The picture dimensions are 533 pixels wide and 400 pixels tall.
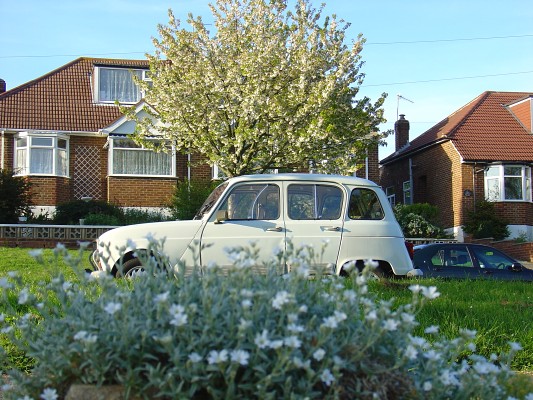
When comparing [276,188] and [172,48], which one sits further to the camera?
[172,48]

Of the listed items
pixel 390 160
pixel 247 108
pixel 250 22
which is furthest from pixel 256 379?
pixel 390 160

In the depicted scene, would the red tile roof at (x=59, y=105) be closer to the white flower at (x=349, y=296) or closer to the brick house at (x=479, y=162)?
the brick house at (x=479, y=162)

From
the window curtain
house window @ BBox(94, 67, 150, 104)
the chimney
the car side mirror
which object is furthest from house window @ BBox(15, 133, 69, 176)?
the car side mirror

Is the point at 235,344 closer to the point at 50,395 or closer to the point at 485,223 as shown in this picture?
the point at 50,395

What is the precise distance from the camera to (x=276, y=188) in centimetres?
959

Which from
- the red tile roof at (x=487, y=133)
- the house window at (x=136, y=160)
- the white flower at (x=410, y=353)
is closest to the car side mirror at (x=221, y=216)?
the white flower at (x=410, y=353)

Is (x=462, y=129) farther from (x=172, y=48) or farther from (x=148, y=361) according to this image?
A: (x=148, y=361)

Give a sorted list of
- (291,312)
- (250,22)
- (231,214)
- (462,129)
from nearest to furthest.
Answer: (291,312), (231,214), (250,22), (462,129)

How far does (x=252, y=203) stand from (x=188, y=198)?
14506 millimetres

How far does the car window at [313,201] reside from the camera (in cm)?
954

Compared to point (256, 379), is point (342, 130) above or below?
above

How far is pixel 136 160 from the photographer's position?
1064 inches

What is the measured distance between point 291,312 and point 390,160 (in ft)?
112

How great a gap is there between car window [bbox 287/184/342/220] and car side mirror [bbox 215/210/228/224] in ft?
2.79
